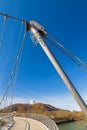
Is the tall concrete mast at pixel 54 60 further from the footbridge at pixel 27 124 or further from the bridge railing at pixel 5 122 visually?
the bridge railing at pixel 5 122

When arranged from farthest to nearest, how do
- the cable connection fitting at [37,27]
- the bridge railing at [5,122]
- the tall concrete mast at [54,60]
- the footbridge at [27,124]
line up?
the bridge railing at [5,122], the footbridge at [27,124], the cable connection fitting at [37,27], the tall concrete mast at [54,60]

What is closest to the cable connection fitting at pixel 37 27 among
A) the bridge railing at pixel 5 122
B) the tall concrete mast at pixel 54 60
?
the tall concrete mast at pixel 54 60

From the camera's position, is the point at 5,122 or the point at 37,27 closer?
the point at 37,27

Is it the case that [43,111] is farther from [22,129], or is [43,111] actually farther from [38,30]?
[38,30]

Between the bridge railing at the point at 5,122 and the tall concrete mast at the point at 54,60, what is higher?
the bridge railing at the point at 5,122

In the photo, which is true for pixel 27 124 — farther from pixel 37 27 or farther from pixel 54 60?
pixel 54 60

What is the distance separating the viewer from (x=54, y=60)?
8062mm

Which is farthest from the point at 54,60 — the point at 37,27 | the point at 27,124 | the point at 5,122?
the point at 27,124

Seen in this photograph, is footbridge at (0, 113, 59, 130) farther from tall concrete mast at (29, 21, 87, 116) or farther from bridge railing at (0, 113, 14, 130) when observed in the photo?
tall concrete mast at (29, 21, 87, 116)

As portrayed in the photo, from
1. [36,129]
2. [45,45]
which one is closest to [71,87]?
[45,45]

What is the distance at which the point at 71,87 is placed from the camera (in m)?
7.34

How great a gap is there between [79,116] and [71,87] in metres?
111

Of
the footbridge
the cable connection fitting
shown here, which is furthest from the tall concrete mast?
the footbridge

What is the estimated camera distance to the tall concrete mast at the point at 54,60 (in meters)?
7.07
